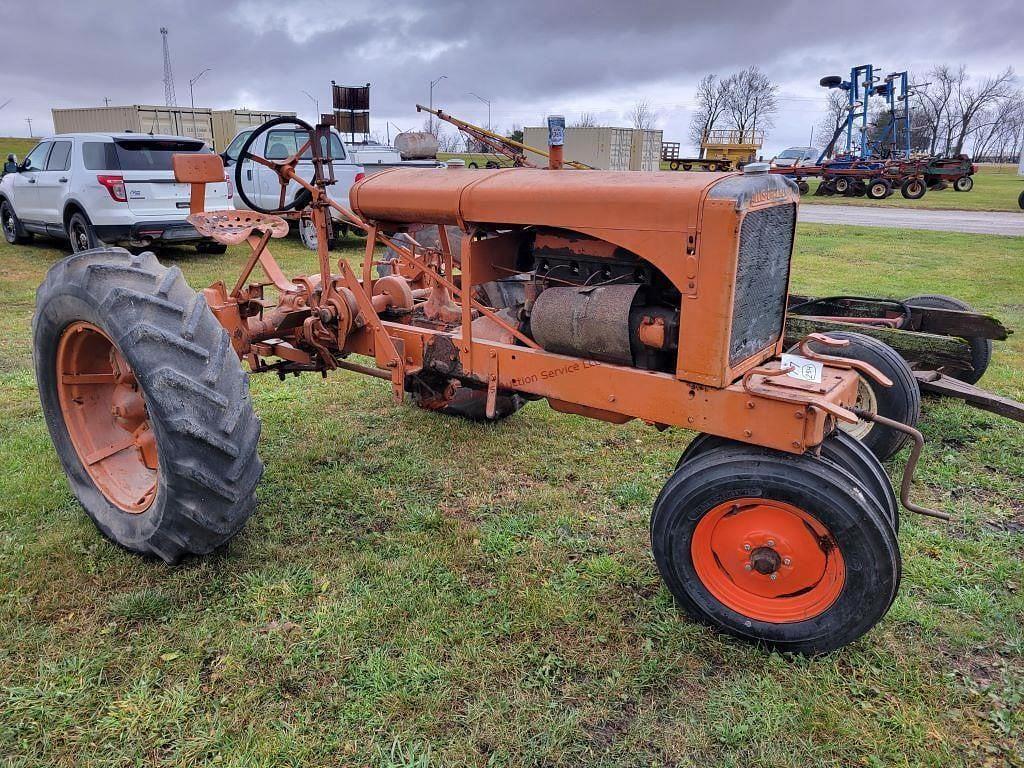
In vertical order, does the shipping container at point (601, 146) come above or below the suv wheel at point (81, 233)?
above

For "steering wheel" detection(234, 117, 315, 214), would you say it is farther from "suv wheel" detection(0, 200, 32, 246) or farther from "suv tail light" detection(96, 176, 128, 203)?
"suv wheel" detection(0, 200, 32, 246)

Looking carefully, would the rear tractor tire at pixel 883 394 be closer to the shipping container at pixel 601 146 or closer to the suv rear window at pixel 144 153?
the suv rear window at pixel 144 153

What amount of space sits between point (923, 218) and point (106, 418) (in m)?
19.3

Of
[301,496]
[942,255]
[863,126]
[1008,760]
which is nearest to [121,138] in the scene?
[301,496]

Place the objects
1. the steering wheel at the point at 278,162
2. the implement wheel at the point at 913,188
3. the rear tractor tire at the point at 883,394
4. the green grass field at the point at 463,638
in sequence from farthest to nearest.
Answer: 1. the implement wheel at the point at 913,188
2. the rear tractor tire at the point at 883,394
3. the steering wheel at the point at 278,162
4. the green grass field at the point at 463,638

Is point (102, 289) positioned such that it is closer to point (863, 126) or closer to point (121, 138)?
point (121, 138)

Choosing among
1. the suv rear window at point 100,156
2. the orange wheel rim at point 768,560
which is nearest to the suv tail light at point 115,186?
the suv rear window at point 100,156

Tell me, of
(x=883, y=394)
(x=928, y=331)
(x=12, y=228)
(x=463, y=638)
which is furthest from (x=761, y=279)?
(x=12, y=228)

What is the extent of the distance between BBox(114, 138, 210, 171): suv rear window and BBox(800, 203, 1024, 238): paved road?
542 inches

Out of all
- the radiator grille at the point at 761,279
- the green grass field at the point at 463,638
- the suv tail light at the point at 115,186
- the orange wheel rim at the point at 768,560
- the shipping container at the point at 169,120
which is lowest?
the green grass field at the point at 463,638

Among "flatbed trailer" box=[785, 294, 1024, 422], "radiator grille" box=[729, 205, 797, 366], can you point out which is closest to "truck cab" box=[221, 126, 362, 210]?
"flatbed trailer" box=[785, 294, 1024, 422]

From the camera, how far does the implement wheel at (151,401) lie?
2555 millimetres

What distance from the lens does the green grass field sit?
216 cm

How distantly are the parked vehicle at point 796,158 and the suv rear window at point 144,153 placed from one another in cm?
2456
